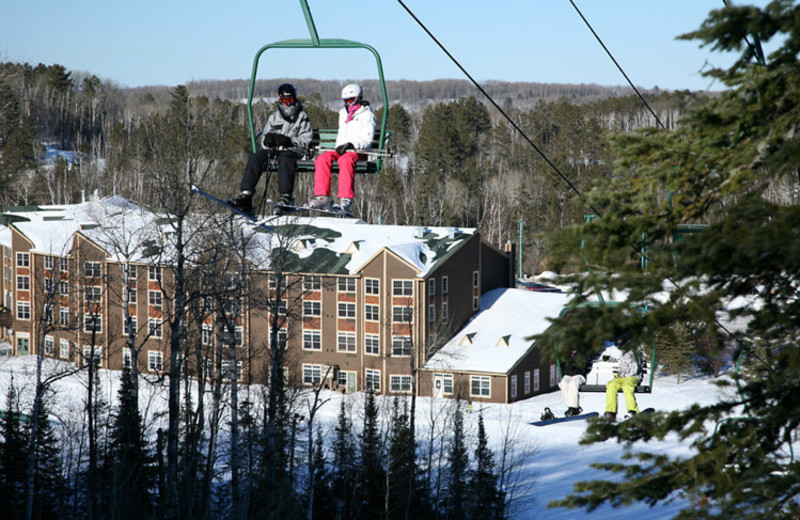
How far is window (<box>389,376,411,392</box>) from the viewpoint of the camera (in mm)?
39219

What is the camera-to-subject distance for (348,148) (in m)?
9.85

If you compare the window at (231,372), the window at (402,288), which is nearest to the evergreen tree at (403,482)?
the window at (231,372)

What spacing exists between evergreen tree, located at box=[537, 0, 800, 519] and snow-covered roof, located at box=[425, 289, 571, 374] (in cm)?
3155

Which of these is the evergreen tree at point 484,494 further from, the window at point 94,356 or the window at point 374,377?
the window at point 374,377

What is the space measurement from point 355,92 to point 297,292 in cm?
3003

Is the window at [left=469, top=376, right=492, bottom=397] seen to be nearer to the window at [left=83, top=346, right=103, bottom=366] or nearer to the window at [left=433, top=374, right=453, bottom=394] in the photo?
the window at [left=433, top=374, right=453, bottom=394]

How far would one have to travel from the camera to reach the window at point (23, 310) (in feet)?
153

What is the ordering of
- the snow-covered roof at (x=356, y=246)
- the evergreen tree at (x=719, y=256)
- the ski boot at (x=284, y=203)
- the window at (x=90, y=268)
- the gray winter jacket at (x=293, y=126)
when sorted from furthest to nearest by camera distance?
1. the window at (x=90, y=268)
2. the snow-covered roof at (x=356, y=246)
3. the gray winter jacket at (x=293, y=126)
4. the ski boot at (x=284, y=203)
5. the evergreen tree at (x=719, y=256)

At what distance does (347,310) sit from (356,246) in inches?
114

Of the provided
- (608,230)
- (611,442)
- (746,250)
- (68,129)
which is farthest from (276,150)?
(68,129)

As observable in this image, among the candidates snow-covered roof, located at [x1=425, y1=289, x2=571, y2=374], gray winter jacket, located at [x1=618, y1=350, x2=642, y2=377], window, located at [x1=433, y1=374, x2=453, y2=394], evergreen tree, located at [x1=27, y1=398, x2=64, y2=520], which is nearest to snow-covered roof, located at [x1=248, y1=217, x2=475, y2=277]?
snow-covered roof, located at [x1=425, y1=289, x2=571, y2=374]

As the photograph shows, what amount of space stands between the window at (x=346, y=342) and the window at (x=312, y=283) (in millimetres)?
2378

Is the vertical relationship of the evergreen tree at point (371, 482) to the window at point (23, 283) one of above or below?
below

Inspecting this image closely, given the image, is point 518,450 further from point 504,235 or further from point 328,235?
point 504,235
